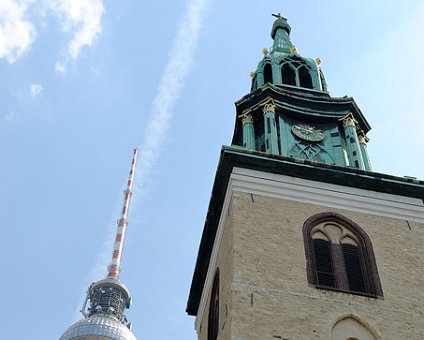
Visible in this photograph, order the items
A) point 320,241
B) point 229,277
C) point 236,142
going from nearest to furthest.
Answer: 1. point 229,277
2. point 320,241
3. point 236,142

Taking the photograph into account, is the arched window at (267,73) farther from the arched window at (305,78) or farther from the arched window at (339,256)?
the arched window at (339,256)

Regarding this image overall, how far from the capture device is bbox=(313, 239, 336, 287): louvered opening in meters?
15.9

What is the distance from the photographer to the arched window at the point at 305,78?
82.3 feet

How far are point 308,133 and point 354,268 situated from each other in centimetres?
600

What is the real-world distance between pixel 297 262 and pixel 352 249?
182cm

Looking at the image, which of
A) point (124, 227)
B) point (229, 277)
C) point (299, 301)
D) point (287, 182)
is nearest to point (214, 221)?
point (287, 182)

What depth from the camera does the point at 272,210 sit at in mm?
17438

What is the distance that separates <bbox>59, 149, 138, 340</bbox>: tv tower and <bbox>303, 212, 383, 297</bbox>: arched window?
85.7 meters

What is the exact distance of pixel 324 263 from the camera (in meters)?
16.5

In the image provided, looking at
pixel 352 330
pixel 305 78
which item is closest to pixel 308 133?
pixel 305 78

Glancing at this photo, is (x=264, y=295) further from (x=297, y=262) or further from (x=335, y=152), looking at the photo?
(x=335, y=152)

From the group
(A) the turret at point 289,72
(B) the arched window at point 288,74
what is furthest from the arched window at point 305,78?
(B) the arched window at point 288,74

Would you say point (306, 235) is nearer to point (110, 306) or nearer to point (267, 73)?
point (267, 73)

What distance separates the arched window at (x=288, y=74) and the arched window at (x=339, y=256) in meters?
8.70
